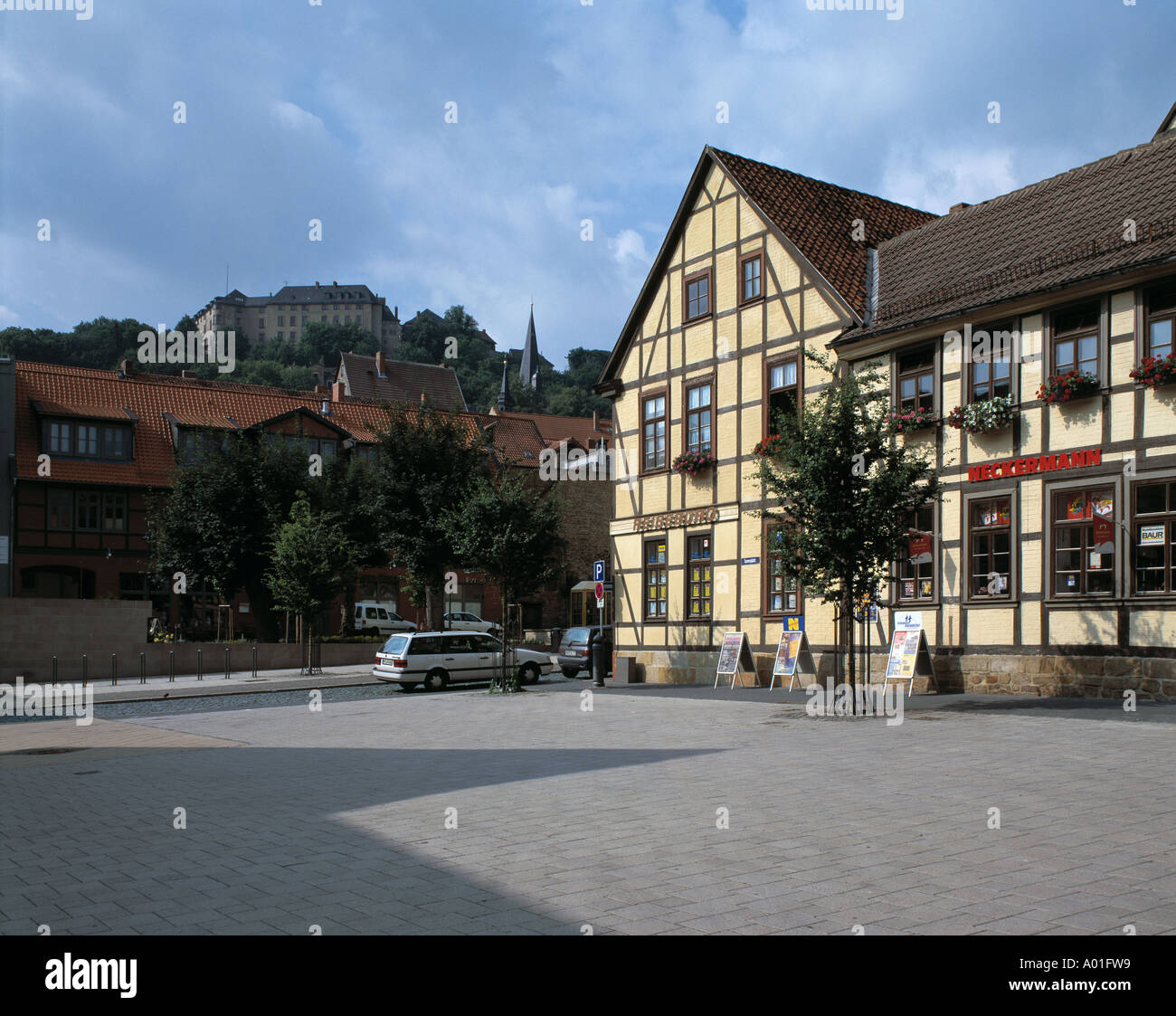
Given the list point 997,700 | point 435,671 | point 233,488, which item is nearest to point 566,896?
point 997,700

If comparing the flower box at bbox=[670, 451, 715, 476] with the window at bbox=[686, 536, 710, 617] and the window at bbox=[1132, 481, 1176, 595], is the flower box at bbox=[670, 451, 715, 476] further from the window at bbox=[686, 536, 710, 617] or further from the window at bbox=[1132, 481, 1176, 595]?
the window at bbox=[1132, 481, 1176, 595]

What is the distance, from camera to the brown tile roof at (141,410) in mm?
49406

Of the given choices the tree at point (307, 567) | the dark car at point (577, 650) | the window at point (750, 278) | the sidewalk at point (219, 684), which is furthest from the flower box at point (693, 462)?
the tree at point (307, 567)

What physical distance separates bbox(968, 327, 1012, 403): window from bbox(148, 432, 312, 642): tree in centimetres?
2865

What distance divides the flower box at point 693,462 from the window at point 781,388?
206 cm

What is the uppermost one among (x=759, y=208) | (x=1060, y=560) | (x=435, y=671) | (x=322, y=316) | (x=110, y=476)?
(x=322, y=316)

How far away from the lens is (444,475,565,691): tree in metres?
27.4

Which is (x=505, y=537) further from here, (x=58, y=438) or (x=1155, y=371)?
(x=58, y=438)

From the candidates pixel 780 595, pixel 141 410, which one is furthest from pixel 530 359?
pixel 780 595

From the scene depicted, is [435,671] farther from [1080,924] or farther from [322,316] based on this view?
[322,316]

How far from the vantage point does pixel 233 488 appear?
4412 centimetres

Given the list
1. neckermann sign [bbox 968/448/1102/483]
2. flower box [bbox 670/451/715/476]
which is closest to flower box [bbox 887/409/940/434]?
neckermann sign [bbox 968/448/1102/483]

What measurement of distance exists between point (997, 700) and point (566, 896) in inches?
562
